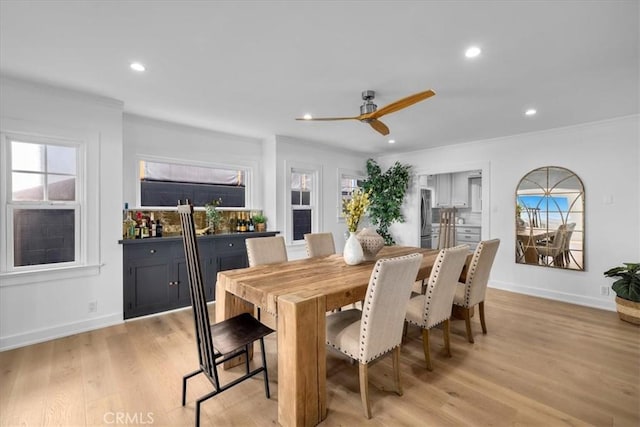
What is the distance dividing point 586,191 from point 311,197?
4007 mm

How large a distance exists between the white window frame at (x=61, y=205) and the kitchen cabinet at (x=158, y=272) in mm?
361

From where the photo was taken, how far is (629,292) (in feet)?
11.0

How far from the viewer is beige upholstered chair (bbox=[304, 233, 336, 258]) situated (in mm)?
3604

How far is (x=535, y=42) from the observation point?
208cm

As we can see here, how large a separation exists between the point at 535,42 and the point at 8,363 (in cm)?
480

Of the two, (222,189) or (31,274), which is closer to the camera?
(31,274)

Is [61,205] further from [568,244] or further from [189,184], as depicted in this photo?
[568,244]

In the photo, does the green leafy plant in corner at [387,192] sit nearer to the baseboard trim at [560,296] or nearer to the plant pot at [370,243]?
the baseboard trim at [560,296]

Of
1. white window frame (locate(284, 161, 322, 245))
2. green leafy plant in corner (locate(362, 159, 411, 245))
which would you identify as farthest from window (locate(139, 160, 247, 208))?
green leafy plant in corner (locate(362, 159, 411, 245))

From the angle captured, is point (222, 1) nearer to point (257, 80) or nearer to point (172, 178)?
point (257, 80)

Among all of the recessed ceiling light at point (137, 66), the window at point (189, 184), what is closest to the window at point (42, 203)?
the window at point (189, 184)

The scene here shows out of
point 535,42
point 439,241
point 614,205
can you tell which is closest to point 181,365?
point 535,42

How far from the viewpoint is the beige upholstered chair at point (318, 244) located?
3.60 m

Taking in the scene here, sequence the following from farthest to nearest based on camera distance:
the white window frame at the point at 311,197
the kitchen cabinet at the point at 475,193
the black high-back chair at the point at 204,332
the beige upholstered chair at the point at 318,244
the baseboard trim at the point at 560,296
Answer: the kitchen cabinet at the point at 475,193 → the white window frame at the point at 311,197 → the baseboard trim at the point at 560,296 → the beige upholstered chair at the point at 318,244 → the black high-back chair at the point at 204,332
